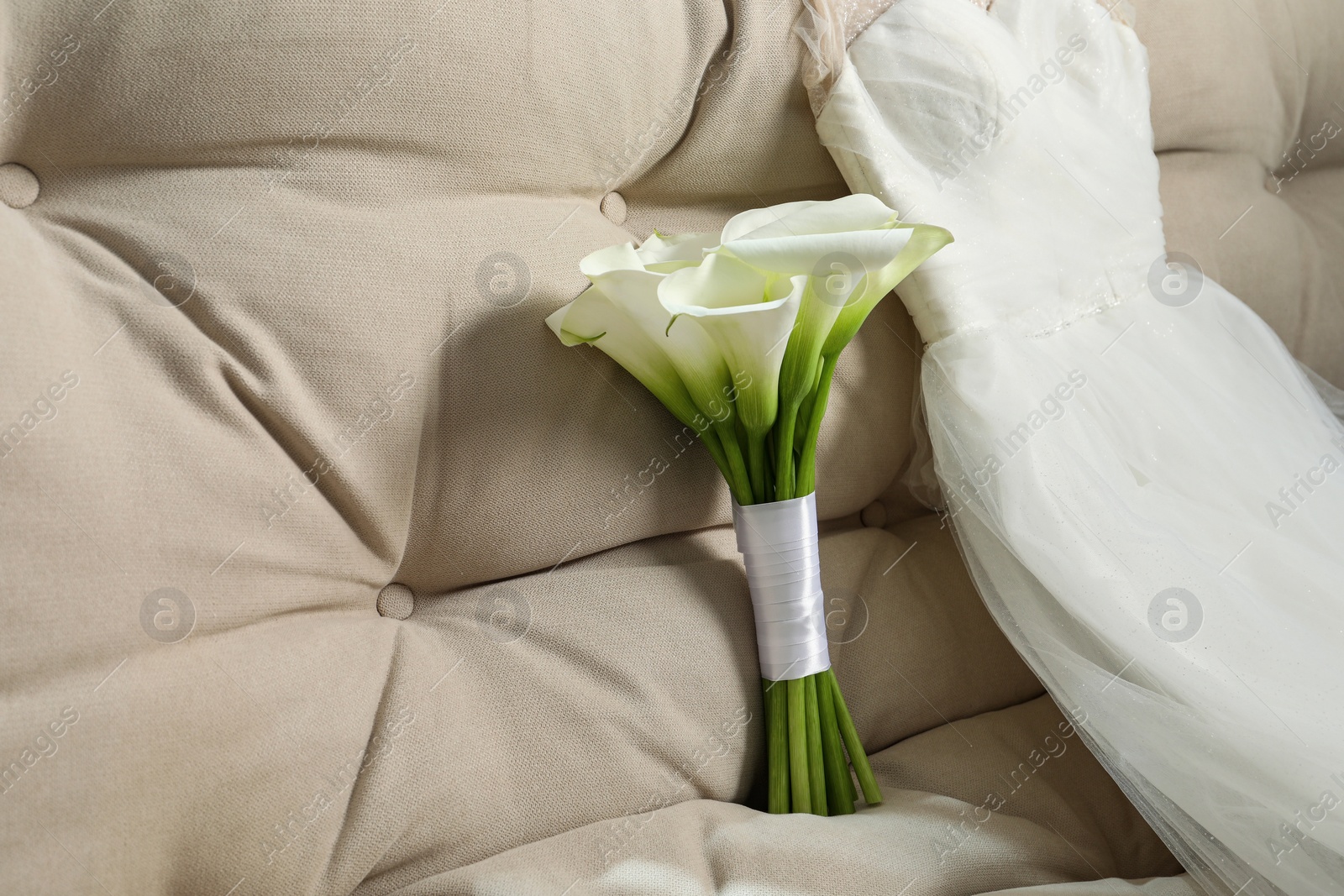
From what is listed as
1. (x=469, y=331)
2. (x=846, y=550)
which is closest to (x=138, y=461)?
(x=469, y=331)

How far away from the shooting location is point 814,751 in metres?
0.69

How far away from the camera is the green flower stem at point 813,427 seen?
683 millimetres

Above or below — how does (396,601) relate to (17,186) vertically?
below

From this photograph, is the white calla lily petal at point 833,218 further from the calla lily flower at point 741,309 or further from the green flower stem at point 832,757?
the green flower stem at point 832,757

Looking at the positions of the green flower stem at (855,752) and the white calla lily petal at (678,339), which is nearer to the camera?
the white calla lily petal at (678,339)

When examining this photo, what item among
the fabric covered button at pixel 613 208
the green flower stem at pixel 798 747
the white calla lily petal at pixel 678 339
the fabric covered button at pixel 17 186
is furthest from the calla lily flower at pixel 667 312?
the fabric covered button at pixel 17 186

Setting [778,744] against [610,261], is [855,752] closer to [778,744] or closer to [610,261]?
[778,744]

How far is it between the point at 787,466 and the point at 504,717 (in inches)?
10.6

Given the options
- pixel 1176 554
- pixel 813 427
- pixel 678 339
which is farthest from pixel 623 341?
pixel 1176 554

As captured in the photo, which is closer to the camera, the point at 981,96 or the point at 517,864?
the point at 517,864

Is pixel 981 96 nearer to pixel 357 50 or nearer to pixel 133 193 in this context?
pixel 357 50

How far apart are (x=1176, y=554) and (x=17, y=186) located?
2.81 ft

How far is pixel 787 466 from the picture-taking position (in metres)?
0.67

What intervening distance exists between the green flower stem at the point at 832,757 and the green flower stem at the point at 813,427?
150 mm
